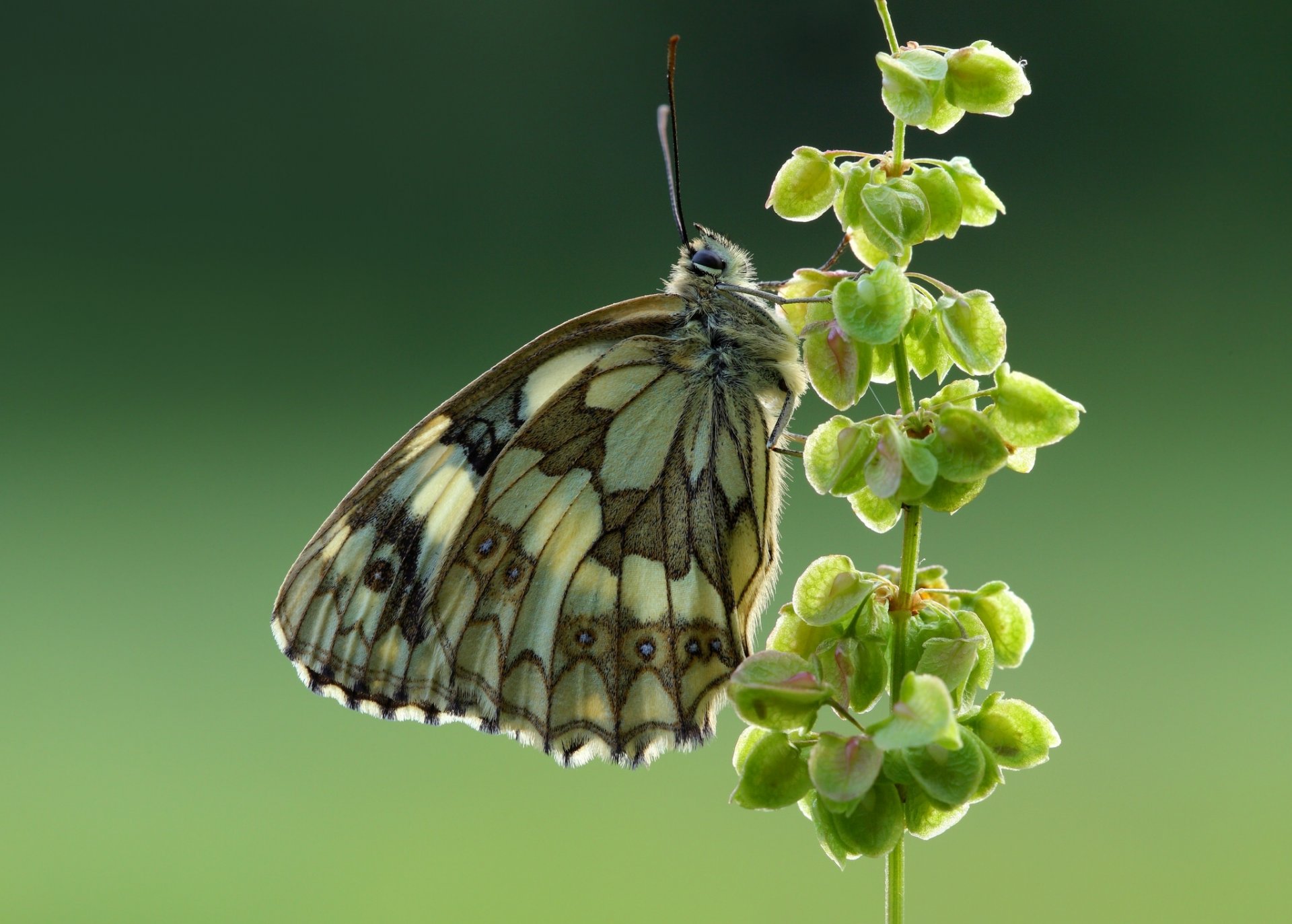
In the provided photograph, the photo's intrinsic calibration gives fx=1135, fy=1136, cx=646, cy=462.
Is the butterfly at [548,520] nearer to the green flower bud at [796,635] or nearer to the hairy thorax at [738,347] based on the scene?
the hairy thorax at [738,347]

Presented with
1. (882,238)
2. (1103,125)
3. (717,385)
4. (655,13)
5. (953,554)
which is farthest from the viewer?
(655,13)

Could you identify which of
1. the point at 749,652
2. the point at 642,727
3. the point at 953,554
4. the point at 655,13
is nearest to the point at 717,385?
the point at 749,652

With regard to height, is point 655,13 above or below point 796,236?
above

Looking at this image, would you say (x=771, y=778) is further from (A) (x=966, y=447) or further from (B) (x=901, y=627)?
(A) (x=966, y=447)

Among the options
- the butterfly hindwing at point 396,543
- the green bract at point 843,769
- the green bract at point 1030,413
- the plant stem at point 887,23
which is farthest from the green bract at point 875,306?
the butterfly hindwing at point 396,543

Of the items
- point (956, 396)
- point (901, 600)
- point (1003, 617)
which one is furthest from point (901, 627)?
point (956, 396)

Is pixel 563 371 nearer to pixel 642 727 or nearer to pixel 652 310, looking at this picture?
pixel 652 310

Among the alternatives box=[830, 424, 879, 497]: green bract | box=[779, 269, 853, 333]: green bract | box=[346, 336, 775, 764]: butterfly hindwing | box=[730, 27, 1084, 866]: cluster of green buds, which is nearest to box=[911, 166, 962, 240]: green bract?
box=[730, 27, 1084, 866]: cluster of green buds
